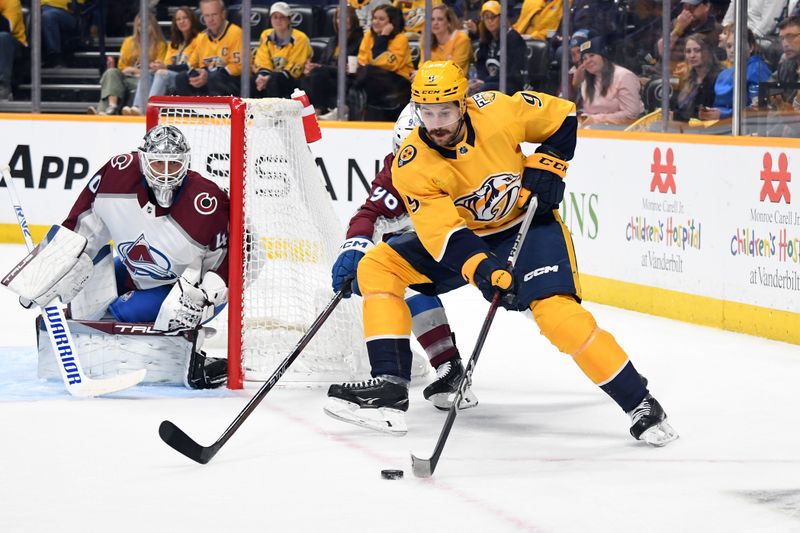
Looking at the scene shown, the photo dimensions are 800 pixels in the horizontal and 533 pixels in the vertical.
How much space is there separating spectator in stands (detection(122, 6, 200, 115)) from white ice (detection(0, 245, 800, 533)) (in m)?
4.04

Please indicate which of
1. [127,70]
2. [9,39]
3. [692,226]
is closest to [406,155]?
[692,226]

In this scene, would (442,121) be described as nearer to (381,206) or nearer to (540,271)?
(540,271)

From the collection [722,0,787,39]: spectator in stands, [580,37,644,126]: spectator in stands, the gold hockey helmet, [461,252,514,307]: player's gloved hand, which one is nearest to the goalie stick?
[461,252,514,307]: player's gloved hand

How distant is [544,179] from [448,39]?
14.8ft

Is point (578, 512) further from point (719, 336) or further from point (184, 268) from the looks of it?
point (719, 336)

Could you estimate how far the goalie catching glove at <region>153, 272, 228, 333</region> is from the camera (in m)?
4.49

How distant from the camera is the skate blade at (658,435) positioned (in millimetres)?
3715

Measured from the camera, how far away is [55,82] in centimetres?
903

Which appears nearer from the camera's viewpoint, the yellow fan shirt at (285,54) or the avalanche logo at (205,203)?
the avalanche logo at (205,203)

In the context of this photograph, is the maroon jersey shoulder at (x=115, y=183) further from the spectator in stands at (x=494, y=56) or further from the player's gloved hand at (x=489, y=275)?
the spectator in stands at (x=494, y=56)

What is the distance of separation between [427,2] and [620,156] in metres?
2.18

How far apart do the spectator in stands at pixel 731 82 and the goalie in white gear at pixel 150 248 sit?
2.57m

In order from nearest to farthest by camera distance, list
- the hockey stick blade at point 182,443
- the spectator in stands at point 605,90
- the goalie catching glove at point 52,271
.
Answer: the hockey stick blade at point 182,443 < the goalie catching glove at point 52,271 < the spectator in stands at point 605,90

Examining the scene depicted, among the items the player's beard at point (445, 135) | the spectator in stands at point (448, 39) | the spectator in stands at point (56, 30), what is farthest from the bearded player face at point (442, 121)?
the spectator in stands at point (56, 30)
